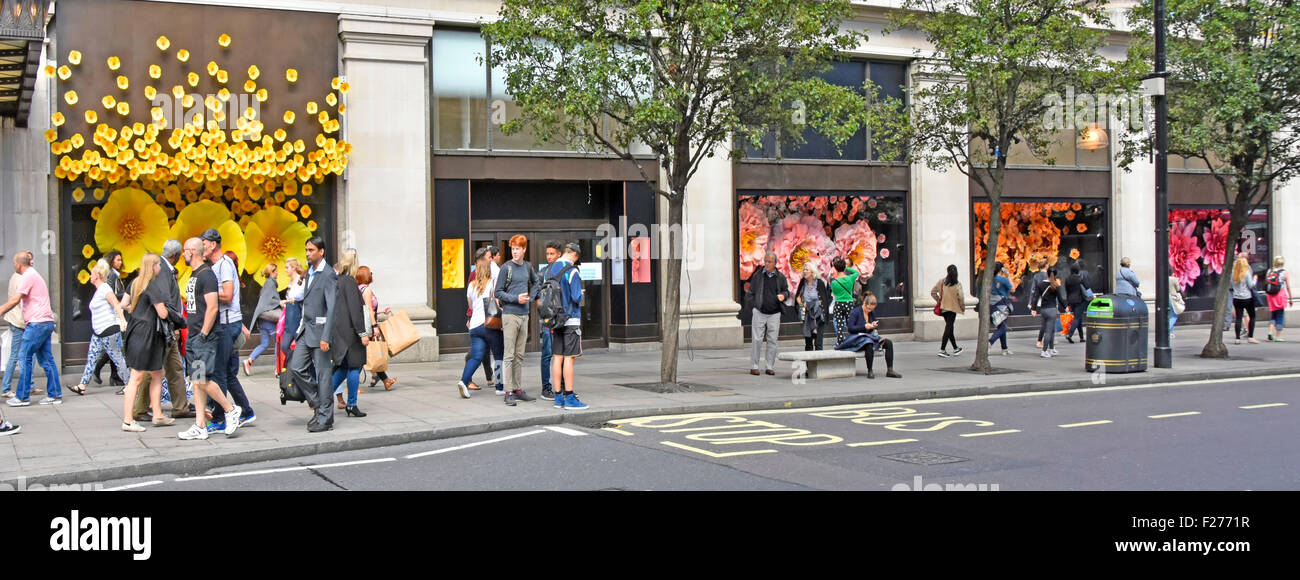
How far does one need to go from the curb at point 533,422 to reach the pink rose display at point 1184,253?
336 inches

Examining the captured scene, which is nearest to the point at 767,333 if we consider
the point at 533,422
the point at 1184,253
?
the point at 533,422

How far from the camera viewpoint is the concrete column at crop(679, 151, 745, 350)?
19.7 metres

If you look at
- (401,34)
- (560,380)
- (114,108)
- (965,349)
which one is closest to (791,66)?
(560,380)

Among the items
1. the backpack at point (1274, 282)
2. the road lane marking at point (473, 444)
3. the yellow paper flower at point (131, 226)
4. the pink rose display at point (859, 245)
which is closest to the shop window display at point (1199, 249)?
the backpack at point (1274, 282)

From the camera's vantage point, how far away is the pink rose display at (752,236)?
20375mm

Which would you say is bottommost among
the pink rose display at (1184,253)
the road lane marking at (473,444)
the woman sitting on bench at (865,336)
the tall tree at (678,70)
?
the road lane marking at (473,444)

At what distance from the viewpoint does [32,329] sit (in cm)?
1250

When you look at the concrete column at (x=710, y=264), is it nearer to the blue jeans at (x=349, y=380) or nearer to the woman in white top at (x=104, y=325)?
the blue jeans at (x=349, y=380)

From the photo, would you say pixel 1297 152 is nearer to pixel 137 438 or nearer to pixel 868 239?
pixel 868 239

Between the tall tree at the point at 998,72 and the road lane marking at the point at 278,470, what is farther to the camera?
the tall tree at the point at 998,72

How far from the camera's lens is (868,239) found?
21484 mm

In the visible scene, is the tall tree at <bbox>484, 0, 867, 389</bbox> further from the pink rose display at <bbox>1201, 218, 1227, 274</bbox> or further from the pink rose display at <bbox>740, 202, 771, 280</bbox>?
the pink rose display at <bbox>1201, 218, 1227, 274</bbox>

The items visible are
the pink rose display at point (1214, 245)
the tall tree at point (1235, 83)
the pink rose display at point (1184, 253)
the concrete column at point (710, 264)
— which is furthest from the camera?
the pink rose display at point (1214, 245)

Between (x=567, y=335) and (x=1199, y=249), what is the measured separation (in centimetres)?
1922
